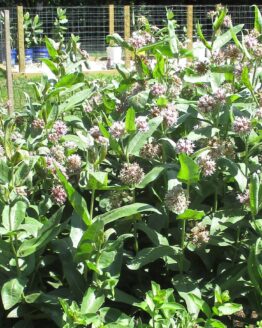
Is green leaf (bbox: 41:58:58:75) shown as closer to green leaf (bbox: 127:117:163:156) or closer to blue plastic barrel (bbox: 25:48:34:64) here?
green leaf (bbox: 127:117:163:156)

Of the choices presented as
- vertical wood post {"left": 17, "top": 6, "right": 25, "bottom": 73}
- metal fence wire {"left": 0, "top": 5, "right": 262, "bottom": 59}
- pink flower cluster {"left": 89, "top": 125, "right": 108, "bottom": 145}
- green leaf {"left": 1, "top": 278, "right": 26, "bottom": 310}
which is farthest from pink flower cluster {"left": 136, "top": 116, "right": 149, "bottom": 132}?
metal fence wire {"left": 0, "top": 5, "right": 262, "bottom": 59}

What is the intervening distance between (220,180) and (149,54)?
2.40 ft

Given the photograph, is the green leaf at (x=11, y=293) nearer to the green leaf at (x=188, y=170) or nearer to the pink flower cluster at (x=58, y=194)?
the pink flower cluster at (x=58, y=194)

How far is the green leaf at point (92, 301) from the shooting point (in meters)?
2.00

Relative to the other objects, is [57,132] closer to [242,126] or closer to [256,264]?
[242,126]

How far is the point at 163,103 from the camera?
91.3 inches

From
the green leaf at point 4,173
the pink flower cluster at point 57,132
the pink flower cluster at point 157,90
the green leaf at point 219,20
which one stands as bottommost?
the green leaf at point 4,173

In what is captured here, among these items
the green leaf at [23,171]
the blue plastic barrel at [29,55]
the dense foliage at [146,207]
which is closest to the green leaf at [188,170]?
the dense foliage at [146,207]

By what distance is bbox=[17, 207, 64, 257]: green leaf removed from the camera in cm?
207

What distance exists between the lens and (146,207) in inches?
81.4

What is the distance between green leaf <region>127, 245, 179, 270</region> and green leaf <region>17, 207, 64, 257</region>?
0.87 feet

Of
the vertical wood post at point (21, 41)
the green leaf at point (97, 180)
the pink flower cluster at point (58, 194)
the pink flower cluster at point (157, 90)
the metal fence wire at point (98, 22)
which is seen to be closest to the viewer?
the green leaf at point (97, 180)

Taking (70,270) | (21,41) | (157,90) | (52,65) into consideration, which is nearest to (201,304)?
(70,270)

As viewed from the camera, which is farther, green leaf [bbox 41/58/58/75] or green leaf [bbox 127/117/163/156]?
green leaf [bbox 41/58/58/75]
